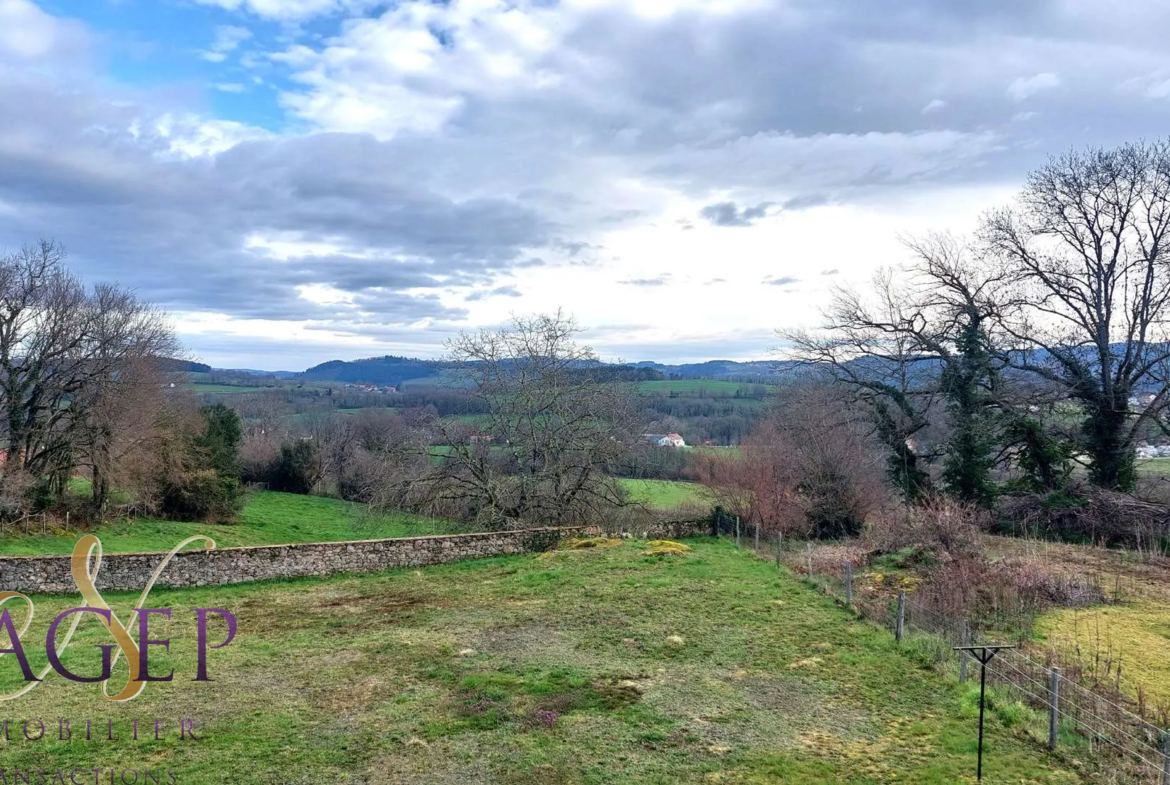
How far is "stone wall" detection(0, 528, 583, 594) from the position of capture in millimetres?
15219

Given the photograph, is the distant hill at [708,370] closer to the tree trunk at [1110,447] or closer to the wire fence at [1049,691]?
the tree trunk at [1110,447]

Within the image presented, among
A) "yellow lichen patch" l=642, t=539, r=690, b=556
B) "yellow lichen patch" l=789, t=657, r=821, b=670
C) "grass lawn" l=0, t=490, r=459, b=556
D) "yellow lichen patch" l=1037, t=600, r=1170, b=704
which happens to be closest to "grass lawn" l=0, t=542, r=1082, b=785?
A: "yellow lichen patch" l=789, t=657, r=821, b=670

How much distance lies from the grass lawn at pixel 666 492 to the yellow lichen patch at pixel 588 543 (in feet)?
16.1

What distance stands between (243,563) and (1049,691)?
1581 centimetres

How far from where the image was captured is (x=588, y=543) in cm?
1978

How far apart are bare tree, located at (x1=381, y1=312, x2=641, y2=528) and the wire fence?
34.5 ft

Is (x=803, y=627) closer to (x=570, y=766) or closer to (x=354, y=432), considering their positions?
(x=570, y=766)

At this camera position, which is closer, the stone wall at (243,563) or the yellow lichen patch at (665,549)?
the stone wall at (243,563)

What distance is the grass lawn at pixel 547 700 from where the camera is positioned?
21.9ft

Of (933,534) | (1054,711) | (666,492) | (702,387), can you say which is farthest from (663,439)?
(702,387)

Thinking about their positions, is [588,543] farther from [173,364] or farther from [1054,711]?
[173,364]

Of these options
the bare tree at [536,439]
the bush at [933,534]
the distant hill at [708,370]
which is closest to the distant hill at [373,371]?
the distant hill at [708,370]

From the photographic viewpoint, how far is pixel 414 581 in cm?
1625
